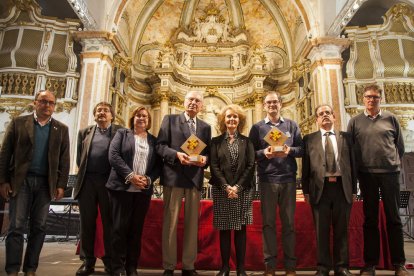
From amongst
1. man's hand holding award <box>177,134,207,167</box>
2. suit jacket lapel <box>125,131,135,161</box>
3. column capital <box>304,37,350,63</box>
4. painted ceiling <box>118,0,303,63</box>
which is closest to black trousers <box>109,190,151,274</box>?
suit jacket lapel <box>125,131,135,161</box>

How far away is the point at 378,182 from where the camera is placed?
3209mm

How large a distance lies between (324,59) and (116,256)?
9.02m

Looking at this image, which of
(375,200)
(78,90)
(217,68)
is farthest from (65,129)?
(217,68)

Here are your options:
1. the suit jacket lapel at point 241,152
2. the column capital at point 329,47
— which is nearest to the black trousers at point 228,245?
the suit jacket lapel at point 241,152

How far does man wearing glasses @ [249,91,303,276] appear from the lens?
3014 mm

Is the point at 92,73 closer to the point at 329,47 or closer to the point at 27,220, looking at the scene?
the point at 329,47

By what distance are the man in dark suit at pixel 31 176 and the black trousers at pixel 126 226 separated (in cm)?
63

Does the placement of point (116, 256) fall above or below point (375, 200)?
below

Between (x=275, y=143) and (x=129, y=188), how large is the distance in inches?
54.9

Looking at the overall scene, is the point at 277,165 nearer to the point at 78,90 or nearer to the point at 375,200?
the point at 375,200

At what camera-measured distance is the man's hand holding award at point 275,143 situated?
3.02m

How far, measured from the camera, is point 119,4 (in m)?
10.5

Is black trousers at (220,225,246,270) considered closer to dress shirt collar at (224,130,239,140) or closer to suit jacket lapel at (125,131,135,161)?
dress shirt collar at (224,130,239,140)

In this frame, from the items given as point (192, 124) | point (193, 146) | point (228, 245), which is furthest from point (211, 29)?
point (228, 245)
